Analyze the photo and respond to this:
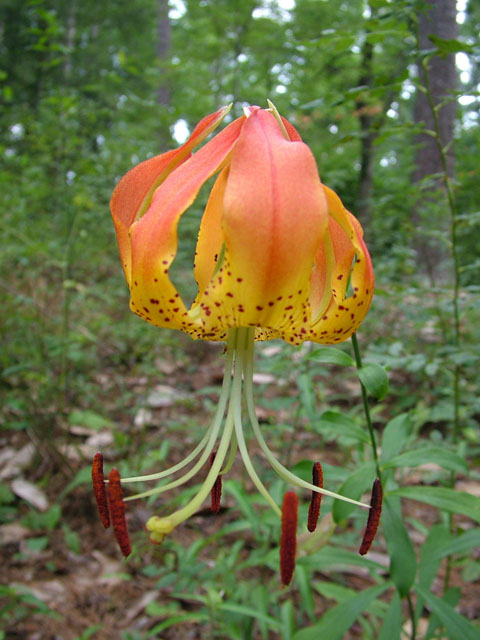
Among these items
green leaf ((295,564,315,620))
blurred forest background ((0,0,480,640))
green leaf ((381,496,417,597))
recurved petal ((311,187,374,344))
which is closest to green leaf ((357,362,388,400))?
blurred forest background ((0,0,480,640))

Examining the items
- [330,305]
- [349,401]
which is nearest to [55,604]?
[330,305]

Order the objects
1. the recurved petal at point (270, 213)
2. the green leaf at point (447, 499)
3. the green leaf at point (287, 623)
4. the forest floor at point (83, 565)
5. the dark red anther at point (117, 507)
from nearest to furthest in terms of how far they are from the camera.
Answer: the recurved petal at point (270, 213) < the dark red anther at point (117, 507) < the green leaf at point (447, 499) < the green leaf at point (287, 623) < the forest floor at point (83, 565)

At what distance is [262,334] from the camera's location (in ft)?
2.59

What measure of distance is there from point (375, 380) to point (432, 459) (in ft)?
0.74

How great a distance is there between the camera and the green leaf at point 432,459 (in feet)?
2.86

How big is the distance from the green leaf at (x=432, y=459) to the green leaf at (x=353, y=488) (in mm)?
42

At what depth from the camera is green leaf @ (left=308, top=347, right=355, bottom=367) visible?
860 mm

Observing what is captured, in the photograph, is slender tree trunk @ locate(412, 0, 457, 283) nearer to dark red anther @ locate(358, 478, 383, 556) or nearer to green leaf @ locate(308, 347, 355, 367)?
green leaf @ locate(308, 347, 355, 367)

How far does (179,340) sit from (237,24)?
223 centimetres

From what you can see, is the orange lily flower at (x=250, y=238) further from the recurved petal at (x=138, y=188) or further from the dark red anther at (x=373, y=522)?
the dark red anther at (x=373, y=522)

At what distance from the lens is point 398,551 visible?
33.0 inches

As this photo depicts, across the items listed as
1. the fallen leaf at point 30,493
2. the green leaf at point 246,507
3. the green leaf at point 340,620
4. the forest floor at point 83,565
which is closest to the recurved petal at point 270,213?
the green leaf at point 340,620

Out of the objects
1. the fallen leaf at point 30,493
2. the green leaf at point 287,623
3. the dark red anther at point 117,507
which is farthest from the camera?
the fallen leaf at point 30,493

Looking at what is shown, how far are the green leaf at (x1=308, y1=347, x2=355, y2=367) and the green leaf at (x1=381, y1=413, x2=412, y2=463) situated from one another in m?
0.21
